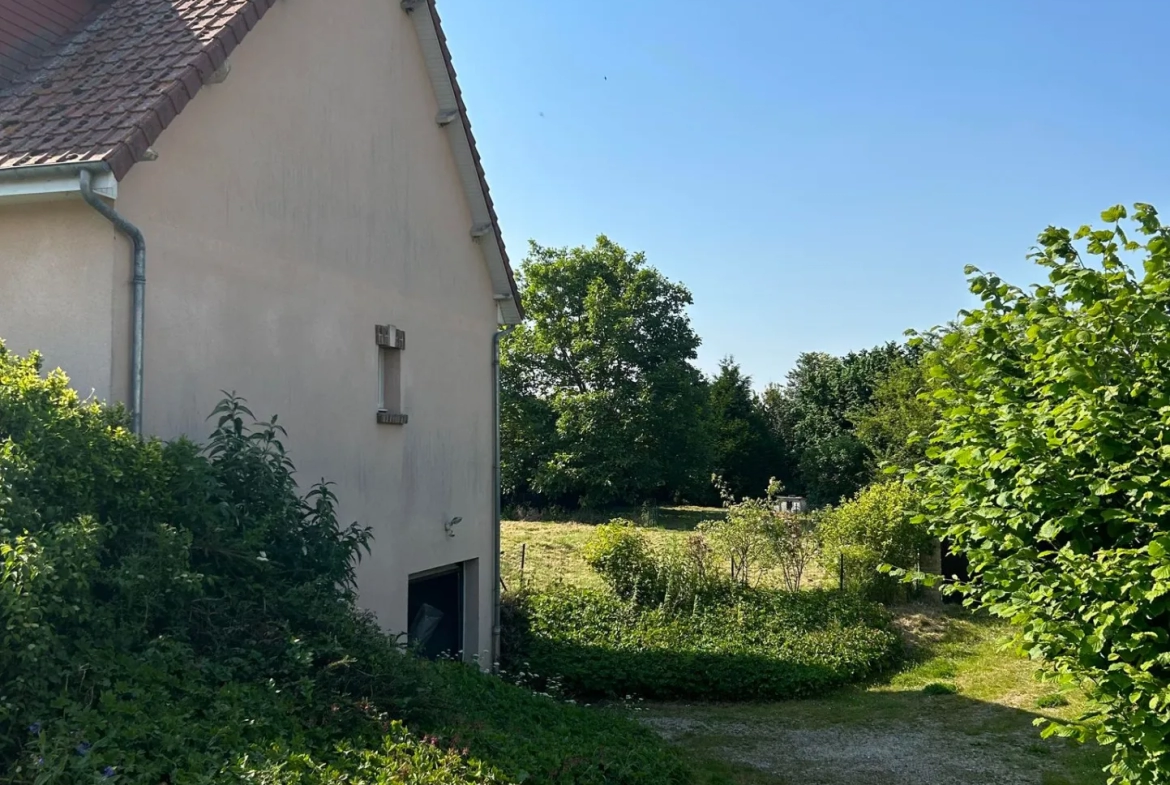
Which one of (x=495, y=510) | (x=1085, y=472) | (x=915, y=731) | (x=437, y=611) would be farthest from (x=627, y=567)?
(x=1085, y=472)

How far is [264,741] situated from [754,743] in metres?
7.65

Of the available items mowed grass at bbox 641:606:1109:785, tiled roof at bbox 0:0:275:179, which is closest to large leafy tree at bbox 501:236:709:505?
mowed grass at bbox 641:606:1109:785

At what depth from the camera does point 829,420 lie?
41.1 meters

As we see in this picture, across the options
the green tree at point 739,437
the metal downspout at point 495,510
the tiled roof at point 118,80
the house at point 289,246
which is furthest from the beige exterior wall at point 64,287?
the green tree at point 739,437

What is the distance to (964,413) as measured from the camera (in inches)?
227

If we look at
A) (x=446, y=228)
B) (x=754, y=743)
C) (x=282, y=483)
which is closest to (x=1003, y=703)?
(x=754, y=743)

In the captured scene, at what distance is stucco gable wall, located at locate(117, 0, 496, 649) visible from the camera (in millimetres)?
7477

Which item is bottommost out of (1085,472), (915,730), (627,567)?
(915,730)

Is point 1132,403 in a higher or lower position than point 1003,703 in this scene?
higher

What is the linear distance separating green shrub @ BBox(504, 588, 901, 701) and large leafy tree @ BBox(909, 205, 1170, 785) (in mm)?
8464

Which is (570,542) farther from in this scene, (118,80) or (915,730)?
(118,80)

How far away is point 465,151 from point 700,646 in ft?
26.3

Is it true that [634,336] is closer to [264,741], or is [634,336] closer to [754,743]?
[754,743]

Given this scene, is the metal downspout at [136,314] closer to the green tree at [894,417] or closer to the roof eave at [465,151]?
the roof eave at [465,151]
